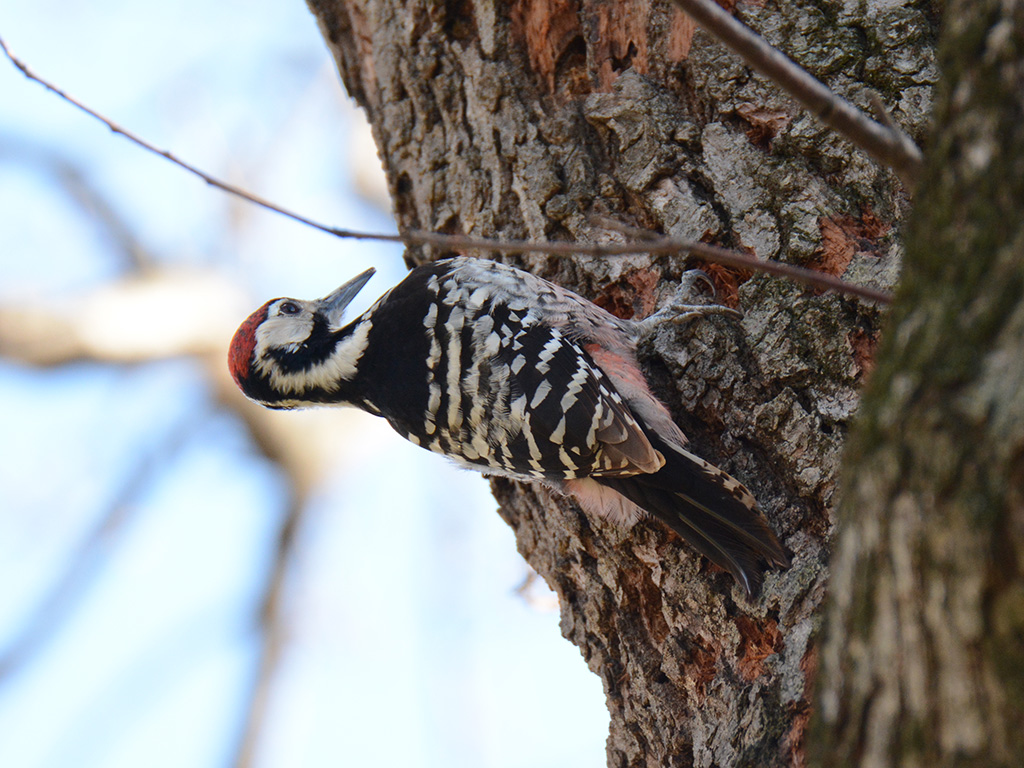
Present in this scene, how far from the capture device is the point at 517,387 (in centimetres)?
250

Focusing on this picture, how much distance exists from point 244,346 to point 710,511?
179 cm

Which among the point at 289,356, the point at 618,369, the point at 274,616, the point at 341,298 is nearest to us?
the point at 618,369

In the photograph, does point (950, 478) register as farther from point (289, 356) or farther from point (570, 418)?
point (289, 356)

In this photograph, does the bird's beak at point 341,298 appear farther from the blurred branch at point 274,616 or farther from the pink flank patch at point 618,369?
the blurred branch at point 274,616

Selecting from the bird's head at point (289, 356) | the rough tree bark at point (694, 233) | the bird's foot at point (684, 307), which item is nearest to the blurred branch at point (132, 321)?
the bird's head at point (289, 356)

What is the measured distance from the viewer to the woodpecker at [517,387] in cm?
220

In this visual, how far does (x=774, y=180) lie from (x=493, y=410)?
3.27 ft

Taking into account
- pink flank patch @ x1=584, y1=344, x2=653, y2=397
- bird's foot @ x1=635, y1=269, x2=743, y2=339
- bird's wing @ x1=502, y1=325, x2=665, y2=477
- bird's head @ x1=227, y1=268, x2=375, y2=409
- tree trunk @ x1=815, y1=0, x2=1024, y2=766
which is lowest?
tree trunk @ x1=815, y1=0, x2=1024, y2=766

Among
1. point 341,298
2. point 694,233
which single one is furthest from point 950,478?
point 341,298

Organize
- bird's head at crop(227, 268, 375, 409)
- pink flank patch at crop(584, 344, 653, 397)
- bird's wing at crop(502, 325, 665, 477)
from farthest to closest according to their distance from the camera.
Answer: bird's head at crop(227, 268, 375, 409), pink flank patch at crop(584, 344, 653, 397), bird's wing at crop(502, 325, 665, 477)

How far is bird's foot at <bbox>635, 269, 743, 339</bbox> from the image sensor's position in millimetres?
2316

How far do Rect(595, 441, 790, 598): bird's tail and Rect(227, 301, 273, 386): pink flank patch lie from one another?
144 cm

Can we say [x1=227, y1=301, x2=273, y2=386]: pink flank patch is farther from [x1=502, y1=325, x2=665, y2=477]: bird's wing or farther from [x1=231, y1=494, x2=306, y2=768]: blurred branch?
[x1=231, y1=494, x2=306, y2=768]: blurred branch

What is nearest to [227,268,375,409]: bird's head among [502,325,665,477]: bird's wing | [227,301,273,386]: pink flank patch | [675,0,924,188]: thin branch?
[227,301,273,386]: pink flank patch
